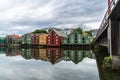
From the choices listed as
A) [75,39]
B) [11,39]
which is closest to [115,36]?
[75,39]

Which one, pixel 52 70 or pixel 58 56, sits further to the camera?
pixel 58 56

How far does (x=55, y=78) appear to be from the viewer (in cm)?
1919

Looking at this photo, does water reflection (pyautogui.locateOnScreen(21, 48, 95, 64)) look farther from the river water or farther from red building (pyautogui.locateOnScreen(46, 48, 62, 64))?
the river water

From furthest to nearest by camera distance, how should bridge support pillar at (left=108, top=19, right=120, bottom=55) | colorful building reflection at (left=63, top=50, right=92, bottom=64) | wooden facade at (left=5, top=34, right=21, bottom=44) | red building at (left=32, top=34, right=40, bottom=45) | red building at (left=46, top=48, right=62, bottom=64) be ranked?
wooden facade at (left=5, top=34, right=21, bottom=44), red building at (left=32, top=34, right=40, bottom=45), colorful building reflection at (left=63, top=50, right=92, bottom=64), red building at (left=46, top=48, right=62, bottom=64), bridge support pillar at (left=108, top=19, right=120, bottom=55)

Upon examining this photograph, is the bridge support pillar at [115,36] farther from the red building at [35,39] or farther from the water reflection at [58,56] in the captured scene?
the red building at [35,39]

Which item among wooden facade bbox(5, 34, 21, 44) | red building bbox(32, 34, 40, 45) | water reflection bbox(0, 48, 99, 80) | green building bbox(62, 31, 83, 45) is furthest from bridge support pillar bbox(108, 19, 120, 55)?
wooden facade bbox(5, 34, 21, 44)

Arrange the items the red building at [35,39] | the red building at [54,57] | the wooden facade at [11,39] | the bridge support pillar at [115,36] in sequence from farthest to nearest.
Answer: the wooden facade at [11,39]
the red building at [35,39]
the red building at [54,57]
the bridge support pillar at [115,36]

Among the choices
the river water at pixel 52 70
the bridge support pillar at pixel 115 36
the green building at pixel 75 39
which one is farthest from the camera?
the green building at pixel 75 39

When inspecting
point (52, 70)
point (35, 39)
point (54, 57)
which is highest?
point (35, 39)

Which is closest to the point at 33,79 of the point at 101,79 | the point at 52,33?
the point at 101,79

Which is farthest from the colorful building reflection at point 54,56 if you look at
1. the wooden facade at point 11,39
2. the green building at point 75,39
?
the wooden facade at point 11,39

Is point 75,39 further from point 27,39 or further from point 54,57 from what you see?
point 54,57

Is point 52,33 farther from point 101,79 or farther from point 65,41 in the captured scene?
point 101,79

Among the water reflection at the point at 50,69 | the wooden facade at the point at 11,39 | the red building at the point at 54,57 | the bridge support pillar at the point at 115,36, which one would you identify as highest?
the wooden facade at the point at 11,39
